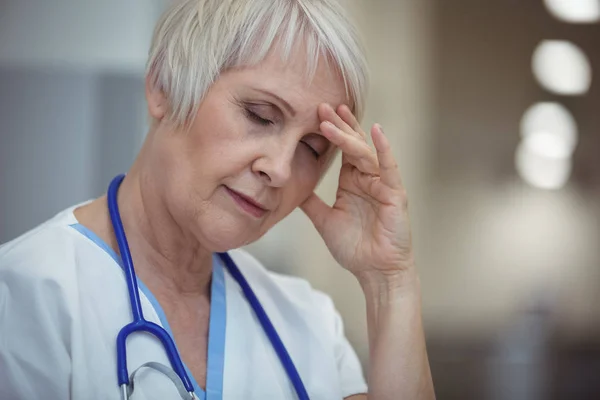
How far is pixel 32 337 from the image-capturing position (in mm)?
861

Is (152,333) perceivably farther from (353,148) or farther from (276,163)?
(353,148)

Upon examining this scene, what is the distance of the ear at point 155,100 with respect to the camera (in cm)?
103

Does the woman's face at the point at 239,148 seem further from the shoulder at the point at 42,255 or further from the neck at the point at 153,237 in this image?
the shoulder at the point at 42,255

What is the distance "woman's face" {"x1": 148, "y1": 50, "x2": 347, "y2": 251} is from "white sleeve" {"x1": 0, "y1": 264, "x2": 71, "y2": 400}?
0.76ft

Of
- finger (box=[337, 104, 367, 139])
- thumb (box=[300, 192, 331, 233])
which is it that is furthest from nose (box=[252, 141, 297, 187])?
thumb (box=[300, 192, 331, 233])

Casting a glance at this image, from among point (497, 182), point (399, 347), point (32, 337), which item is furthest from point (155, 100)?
point (497, 182)

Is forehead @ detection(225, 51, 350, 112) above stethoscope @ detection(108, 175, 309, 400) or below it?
above

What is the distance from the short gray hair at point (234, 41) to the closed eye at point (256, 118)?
7 cm

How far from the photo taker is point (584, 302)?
6.08 feet

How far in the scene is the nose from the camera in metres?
0.96

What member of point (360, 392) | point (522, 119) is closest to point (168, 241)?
point (360, 392)

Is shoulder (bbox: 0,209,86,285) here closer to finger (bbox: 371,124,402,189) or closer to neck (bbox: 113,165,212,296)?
neck (bbox: 113,165,212,296)

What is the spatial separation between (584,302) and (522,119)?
21.5 inches

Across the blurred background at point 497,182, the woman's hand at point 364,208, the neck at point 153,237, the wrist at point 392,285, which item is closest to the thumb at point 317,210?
the woman's hand at point 364,208
